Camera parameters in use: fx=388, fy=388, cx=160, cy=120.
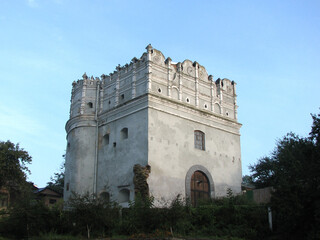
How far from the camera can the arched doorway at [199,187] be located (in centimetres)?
2412

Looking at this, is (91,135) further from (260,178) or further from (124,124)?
(260,178)

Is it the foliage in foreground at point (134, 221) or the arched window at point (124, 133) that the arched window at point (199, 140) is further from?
the foliage in foreground at point (134, 221)

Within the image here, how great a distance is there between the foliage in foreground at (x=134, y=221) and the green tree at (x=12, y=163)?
8000mm

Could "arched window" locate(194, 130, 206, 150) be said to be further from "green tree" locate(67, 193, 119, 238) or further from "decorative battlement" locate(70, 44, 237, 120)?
"green tree" locate(67, 193, 119, 238)

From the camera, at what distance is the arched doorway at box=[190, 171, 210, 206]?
24.1 meters

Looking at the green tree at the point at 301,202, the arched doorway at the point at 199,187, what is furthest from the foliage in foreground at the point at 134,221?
the arched doorway at the point at 199,187

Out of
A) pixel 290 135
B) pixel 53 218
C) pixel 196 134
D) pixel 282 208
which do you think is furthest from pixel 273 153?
pixel 53 218

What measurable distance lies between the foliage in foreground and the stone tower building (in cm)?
473

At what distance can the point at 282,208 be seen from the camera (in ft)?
45.1

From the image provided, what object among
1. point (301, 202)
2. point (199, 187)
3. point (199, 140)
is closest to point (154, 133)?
point (199, 140)

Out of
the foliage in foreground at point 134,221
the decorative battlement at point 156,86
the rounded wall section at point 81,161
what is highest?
the decorative battlement at point 156,86

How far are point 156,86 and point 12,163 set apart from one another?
10.8 metres

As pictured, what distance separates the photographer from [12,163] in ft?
83.8

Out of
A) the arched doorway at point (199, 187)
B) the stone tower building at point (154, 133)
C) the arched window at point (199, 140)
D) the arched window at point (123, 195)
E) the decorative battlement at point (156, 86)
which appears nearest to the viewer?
the stone tower building at point (154, 133)
